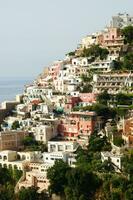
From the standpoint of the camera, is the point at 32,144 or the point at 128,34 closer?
the point at 32,144

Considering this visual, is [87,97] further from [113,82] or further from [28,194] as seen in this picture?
[28,194]

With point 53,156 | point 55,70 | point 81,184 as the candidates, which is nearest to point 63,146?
point 53,156

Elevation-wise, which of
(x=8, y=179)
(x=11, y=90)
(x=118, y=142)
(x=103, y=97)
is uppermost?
(x=103, y=97)

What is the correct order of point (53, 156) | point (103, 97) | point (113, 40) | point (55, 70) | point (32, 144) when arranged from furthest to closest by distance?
point (55, 70) < point (113, 40) < point (103, 97) < point (32, 144) < point (53, 156)

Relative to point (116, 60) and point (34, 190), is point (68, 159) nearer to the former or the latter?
point (34, 190)

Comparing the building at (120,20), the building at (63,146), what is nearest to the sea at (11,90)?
the building at (120,20)
